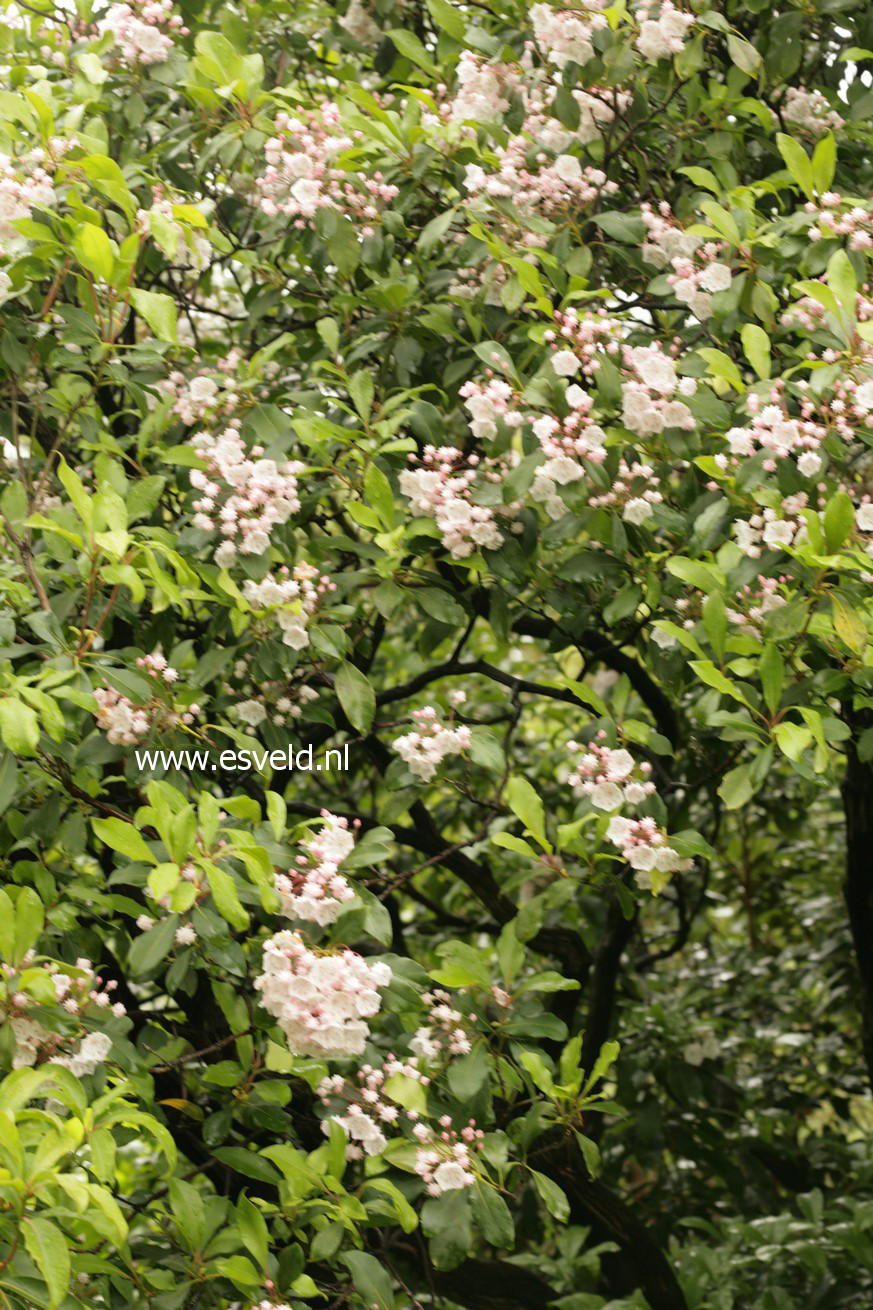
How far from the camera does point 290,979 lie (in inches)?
69.7

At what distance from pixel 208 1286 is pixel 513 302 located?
1469mm

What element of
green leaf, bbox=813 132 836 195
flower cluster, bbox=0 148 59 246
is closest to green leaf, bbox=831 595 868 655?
green leaf, bbox=813 132 836 195

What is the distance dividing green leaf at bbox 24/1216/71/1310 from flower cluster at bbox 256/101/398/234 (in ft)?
5.18

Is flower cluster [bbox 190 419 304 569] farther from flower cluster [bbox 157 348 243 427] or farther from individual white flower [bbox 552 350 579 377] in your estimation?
individual white flower [bbox 552 350 579 377]

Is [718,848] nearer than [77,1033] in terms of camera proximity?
No

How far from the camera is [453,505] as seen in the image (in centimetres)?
213

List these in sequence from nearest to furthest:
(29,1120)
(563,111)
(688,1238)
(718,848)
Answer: (29,1120) → (563,111) → (688,1238) → (718,848)

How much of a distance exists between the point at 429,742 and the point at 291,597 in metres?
0.30

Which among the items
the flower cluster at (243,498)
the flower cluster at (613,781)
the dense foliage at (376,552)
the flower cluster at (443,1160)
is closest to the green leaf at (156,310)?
the dense foliage at (376,552)

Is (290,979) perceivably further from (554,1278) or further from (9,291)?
(554,1278)

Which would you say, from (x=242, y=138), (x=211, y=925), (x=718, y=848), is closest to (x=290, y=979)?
(x=211, y=925)

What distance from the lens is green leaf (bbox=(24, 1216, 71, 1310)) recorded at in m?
1.41

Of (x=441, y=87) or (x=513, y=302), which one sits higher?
(x=441, y=87)

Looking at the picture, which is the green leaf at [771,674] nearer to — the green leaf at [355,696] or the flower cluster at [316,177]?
the green leaf at [355,696]
